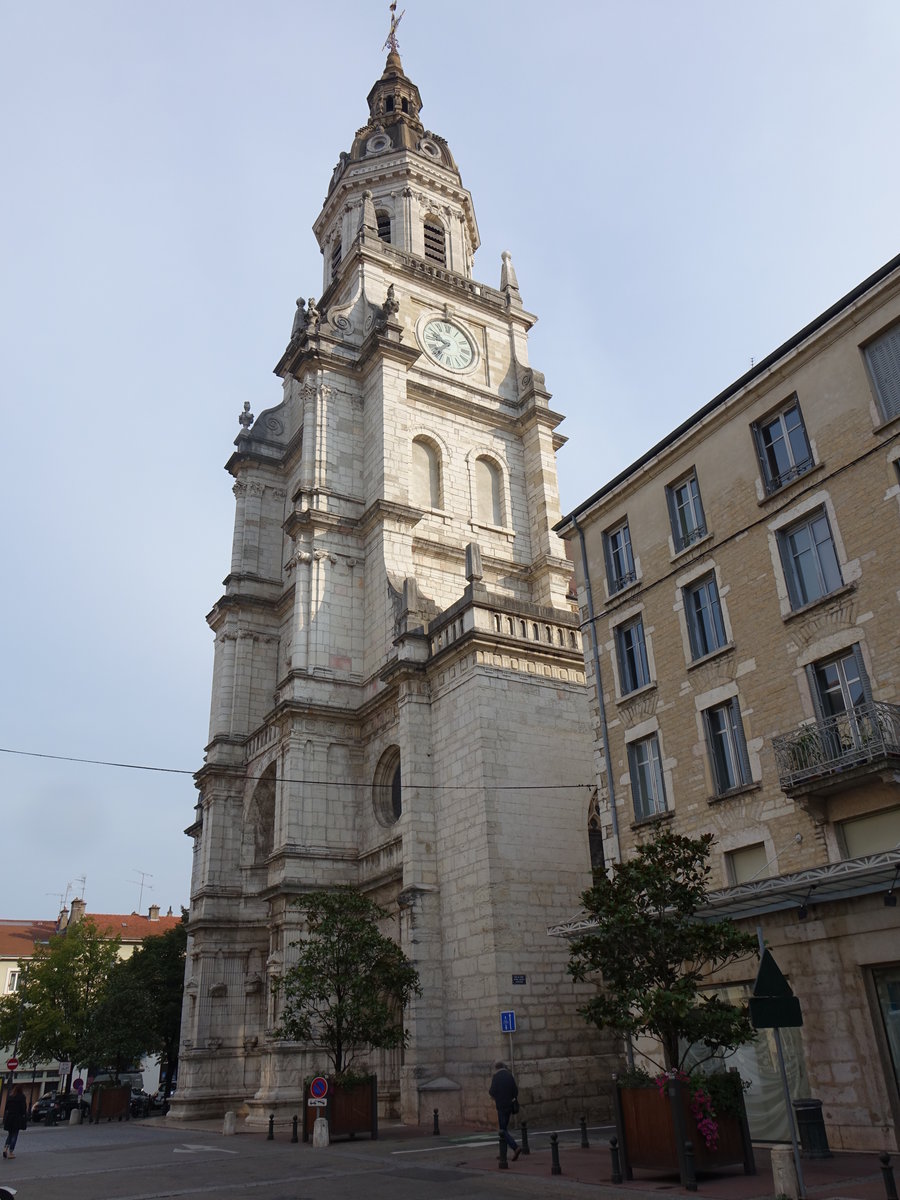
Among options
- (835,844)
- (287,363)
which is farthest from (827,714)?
(287,363)

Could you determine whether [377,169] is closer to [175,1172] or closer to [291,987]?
[291,987]

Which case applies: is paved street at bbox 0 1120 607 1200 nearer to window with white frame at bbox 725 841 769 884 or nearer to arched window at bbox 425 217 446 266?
window with white frame at bbox 725 841 769 884

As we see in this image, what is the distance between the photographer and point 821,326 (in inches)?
659

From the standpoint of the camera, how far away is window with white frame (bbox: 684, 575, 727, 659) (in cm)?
1797

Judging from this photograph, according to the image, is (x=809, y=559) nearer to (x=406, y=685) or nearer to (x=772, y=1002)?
(x=772, y=1002)

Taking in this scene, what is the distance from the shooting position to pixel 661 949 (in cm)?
1320

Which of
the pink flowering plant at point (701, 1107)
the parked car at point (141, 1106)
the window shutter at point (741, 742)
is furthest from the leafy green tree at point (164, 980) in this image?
the pink flowering plant at point (701, 1107)

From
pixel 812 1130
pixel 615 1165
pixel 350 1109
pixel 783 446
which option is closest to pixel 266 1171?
pixel 350 1109

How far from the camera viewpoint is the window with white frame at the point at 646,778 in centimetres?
1847

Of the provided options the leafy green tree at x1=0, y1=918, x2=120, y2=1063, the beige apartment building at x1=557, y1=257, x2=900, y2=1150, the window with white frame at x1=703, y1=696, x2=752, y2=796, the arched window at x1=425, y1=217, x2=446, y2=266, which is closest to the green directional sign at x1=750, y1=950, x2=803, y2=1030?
the beige apartment building at x1=557, y1=257, x2=900, y2=1150

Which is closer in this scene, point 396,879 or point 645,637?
point 645,637

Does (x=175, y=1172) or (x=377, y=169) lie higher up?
(x=377, y=169)

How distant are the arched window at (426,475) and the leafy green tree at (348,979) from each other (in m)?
16.3

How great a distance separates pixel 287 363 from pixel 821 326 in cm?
2970
